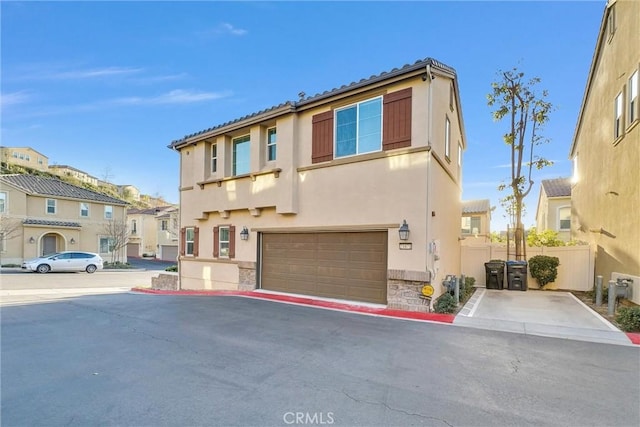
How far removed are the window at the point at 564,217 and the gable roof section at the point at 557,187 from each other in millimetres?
1065

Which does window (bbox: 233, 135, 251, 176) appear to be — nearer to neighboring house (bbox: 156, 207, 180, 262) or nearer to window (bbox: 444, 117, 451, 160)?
window (bbox: 444, 117, 451, 160)

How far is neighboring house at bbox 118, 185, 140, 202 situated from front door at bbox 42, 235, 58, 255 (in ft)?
119

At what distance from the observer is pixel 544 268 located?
40.5 feet

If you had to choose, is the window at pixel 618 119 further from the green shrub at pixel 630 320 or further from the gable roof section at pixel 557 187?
the gable roof section at pixel 557 187

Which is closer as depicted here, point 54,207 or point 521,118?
point 521,118

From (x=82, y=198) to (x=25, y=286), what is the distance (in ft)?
54.2

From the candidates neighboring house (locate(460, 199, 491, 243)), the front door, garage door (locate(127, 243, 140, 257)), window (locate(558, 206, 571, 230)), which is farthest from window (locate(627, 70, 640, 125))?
garage door (locate(127, 243, 140, 257))

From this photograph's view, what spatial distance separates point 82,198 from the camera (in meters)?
28.9

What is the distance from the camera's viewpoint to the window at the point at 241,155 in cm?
1233

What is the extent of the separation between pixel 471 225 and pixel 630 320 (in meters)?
21.8

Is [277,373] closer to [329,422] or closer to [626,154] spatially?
[329,422]

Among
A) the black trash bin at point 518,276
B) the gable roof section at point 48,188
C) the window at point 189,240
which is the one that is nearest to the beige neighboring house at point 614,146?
the black trash bin at point 518,276

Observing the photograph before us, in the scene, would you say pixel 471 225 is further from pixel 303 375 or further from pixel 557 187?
pixel 303 375

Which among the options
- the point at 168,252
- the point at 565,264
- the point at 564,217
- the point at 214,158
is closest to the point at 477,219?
the point at 564,217
